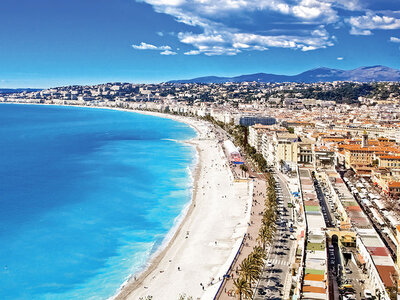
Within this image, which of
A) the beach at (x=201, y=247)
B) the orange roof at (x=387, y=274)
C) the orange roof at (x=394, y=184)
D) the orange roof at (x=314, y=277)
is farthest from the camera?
the orange roof at (x=394, y=184)

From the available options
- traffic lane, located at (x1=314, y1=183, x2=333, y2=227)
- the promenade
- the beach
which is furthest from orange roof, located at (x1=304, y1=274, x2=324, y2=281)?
traffic lane, located at (x1=314, y1=183, x2=333, y2=227)

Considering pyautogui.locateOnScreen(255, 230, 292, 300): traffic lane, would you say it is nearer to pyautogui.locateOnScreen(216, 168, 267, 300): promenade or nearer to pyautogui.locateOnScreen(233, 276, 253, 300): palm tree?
pyautogui.locateOnScreen(233, 276, 253, 300): palm tree

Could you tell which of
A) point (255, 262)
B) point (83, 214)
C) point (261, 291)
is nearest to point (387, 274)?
point (261, 291)

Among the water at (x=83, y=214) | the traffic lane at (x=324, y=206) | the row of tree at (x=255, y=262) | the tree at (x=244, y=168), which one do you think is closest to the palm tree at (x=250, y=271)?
the row of tree at (x=255, y=262)

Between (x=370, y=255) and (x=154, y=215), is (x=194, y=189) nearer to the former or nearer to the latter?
(x=154, y=215)

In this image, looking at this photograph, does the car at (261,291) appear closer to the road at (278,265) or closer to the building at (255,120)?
the road at (278,265)

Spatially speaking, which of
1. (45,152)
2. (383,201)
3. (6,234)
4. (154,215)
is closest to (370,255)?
(383,201)
